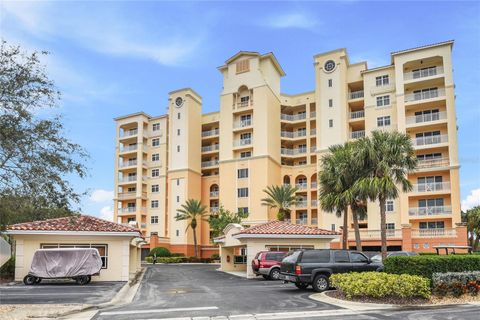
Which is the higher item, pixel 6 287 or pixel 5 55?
pixel 5 55

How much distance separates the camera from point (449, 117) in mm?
53531

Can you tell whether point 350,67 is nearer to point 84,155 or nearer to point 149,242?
point 149,242

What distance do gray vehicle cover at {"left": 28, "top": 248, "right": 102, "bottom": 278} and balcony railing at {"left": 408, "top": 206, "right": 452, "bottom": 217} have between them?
129 feet

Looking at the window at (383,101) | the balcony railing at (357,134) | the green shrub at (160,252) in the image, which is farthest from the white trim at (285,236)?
the green shrub at (160,252)

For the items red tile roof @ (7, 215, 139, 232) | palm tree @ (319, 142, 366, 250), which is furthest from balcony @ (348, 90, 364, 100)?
red tile roof @ (7, 215, 139, 232)

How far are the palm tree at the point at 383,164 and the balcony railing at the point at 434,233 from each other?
2096cm

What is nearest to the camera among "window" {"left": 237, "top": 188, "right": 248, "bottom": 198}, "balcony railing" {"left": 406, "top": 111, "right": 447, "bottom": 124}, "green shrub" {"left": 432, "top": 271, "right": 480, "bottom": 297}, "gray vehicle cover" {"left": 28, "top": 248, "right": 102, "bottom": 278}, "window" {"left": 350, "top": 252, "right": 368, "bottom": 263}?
"green shrub" {"left": 432, "top": 271, "right": 480, "bottom": 297}

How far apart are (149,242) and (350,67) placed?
3861 cm

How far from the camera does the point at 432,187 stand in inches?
2105

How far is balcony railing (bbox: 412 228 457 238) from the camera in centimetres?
4859

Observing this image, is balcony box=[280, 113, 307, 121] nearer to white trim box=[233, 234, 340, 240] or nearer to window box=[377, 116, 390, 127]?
window box=[377, 116, 390, 127]

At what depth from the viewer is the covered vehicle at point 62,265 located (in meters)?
24.5

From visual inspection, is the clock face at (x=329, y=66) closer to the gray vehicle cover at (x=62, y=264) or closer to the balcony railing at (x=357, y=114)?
the balcony railing at (x=357, y=114)

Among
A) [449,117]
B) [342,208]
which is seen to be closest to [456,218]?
[449,117]
